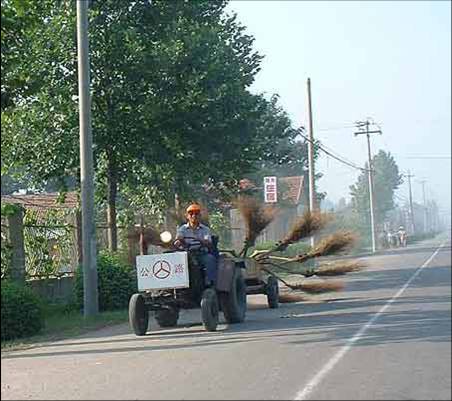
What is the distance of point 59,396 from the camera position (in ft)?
32.4

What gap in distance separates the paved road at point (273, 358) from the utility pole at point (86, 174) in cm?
220

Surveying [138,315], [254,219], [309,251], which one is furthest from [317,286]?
[138,315]

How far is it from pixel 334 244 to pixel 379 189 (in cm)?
4977

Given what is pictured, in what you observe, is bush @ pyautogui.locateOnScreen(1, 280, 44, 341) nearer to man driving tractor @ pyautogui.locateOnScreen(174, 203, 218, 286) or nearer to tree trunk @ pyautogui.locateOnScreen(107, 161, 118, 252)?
man driving tractor @ pyautogui.locateOnScreen(174, 203, 218, 286)

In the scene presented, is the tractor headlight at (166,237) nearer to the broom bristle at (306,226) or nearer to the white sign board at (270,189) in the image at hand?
the broom bristle at (306,226)

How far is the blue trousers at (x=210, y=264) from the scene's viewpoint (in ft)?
53.8

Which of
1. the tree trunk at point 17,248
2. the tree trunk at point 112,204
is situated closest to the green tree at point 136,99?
the tree trunk at point 112,204

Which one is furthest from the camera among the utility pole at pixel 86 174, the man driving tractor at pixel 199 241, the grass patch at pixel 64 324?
the utility pole at pixel 86 174

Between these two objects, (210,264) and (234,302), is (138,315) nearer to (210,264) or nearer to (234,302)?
(210,264)

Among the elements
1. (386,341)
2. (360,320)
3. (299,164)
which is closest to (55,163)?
(360,320)

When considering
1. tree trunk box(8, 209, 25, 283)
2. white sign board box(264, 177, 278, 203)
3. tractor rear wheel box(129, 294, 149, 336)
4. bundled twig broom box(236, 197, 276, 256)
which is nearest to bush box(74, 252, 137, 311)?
tree trunk box(8, 209, 25, 283)

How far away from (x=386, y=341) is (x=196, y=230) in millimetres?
5052

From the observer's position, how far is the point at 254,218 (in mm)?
21172

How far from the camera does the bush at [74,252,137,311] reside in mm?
21188
